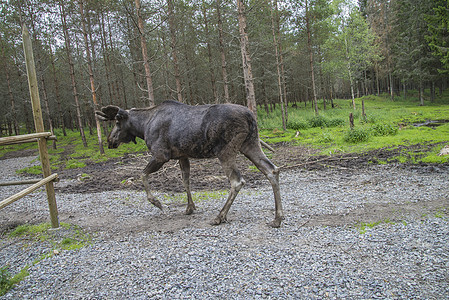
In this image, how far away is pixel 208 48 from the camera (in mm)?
24984

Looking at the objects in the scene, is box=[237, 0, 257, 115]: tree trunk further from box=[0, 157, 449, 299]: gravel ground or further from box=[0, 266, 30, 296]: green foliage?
box=[0, 266, 30, 296]: green foliage

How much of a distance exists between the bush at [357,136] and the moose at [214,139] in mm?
10312

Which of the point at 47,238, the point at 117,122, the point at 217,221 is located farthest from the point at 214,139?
the point at 47,238

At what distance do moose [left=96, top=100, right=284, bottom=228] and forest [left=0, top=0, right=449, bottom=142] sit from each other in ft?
45.6

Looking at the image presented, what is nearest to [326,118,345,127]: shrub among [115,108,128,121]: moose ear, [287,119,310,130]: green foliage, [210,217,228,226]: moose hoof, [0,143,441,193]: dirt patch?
[287,119,310,130]: green foliage

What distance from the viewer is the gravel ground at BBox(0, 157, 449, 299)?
3570 millimetres

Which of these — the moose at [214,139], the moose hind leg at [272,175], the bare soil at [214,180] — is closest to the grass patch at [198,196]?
the bare soil at [214,180]

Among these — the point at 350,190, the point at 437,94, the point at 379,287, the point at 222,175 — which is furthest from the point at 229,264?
the point at 437,94

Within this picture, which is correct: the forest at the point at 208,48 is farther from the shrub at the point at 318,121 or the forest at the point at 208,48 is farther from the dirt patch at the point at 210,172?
the dirt patch at the point at 210,172

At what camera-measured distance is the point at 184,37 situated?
86.6 feet

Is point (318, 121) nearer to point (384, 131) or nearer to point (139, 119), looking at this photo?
point (384, 131)

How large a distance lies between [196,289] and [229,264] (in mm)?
724

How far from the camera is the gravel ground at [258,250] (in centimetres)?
357

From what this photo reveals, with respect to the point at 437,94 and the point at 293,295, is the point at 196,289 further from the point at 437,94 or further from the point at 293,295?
the point at 437,94
